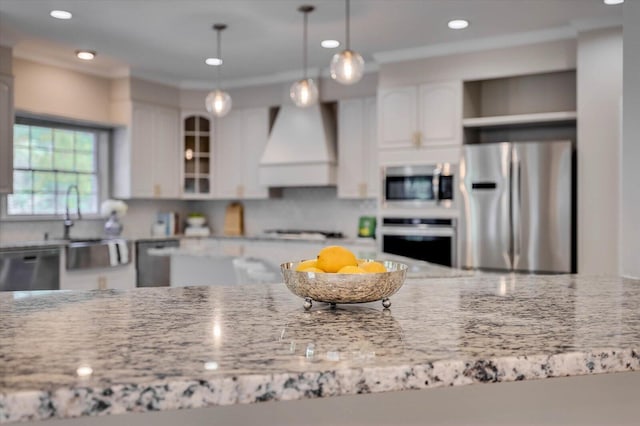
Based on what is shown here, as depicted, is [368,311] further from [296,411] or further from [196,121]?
[196,121]

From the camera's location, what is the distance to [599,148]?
13.4ft

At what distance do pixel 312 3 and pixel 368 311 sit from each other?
9.36ft

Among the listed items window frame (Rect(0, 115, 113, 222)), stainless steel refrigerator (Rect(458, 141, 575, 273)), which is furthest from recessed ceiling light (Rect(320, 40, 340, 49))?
window frame (Rect(0, 115, 113, 222))

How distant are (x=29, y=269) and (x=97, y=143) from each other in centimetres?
170

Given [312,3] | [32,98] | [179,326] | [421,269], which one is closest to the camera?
[179,326]

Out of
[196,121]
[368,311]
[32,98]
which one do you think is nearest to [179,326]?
[368,311]

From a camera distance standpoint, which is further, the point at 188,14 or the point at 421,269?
the point at 188,14

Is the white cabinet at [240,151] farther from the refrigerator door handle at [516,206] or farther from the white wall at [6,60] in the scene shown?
the refrigerator door handle at [516,206]

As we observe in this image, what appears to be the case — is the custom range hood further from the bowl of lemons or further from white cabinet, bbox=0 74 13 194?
the bowl of lemons

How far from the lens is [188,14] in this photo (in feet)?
13.1

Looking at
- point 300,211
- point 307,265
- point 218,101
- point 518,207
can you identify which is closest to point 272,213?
point 300,211

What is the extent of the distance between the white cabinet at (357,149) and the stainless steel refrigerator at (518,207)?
106cm

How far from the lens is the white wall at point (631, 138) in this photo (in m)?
2.41

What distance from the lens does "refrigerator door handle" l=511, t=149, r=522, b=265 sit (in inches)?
172
